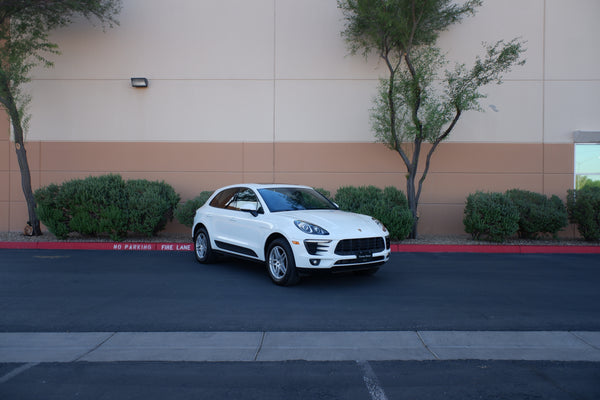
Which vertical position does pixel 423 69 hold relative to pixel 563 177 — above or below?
above

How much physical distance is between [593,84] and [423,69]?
6.03 m

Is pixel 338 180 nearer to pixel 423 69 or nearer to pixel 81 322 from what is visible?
pixel 423 69

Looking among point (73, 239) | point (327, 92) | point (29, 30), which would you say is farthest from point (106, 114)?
point (327, 92)

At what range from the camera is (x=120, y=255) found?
1064 cm

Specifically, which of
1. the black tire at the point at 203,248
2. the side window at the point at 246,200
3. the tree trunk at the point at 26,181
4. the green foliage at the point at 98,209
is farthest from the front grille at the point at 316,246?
the tree trunk at the point at 26,181

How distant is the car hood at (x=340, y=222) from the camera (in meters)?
7.05

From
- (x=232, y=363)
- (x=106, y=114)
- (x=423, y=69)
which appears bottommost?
(x=232, y=363)

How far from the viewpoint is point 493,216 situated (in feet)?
38.5

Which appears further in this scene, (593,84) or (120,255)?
(593,84)

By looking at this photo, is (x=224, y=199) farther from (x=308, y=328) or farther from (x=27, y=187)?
(x=27, y=187)

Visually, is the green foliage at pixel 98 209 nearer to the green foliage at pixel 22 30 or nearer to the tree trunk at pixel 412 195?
the green foliage at pixel 22 30

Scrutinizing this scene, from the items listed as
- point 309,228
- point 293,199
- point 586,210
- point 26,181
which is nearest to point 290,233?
point 309,228

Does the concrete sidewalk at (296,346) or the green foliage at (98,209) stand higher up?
the green foliage at (98,209)

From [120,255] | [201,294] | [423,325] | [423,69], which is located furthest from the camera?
[423,69]
